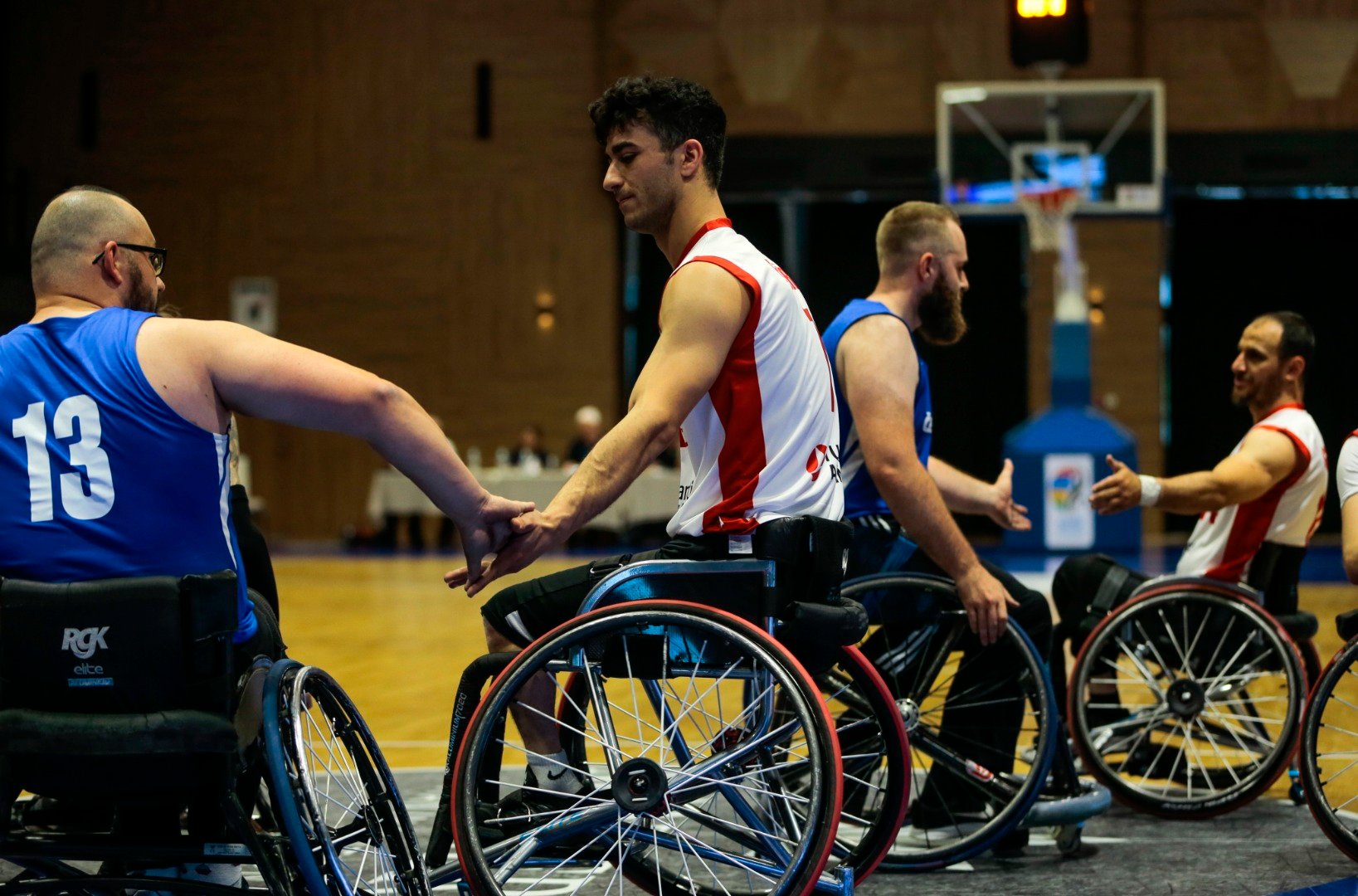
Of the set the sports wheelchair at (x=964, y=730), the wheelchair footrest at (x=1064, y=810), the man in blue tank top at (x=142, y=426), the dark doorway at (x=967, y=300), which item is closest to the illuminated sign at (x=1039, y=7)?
the sports wheelchair at (x=964, y=730)

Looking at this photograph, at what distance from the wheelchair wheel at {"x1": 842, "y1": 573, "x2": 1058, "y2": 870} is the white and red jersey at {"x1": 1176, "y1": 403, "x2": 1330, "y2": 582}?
34.3 inches

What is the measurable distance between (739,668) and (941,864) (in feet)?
3.19

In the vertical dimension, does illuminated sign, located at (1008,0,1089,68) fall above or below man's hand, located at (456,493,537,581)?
above

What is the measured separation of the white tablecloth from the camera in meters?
13.1

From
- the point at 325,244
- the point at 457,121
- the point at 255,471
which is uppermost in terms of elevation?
the point at 457,121

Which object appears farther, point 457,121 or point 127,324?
point 457,121

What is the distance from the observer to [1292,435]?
12.6 feet

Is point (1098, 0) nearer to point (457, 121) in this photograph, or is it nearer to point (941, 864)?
point (457, 121)

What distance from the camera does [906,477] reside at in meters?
3.03

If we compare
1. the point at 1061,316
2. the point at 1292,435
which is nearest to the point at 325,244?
the point at 1061,316

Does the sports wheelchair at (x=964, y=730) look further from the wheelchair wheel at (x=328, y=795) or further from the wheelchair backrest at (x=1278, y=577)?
the wheelchair wheel at (x=328, y=795)

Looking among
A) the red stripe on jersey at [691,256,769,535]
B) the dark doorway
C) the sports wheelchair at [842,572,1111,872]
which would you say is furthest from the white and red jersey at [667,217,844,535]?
→ the dark doorway

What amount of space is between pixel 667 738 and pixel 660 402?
51 cm

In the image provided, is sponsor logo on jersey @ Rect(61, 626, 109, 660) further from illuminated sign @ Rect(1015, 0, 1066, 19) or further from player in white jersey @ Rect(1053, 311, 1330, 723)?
illuminated sign @ Rect(1015, 0, 1066, 19)
